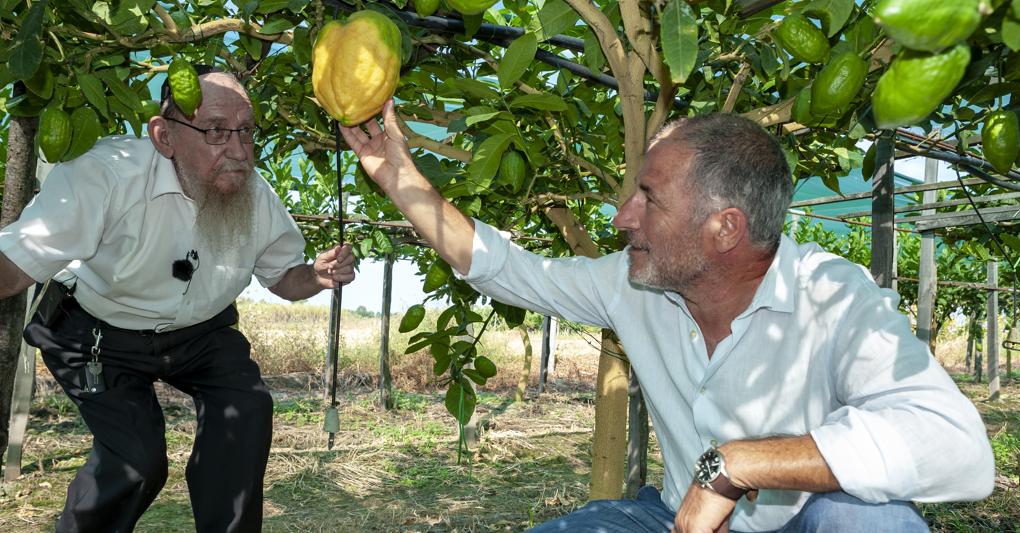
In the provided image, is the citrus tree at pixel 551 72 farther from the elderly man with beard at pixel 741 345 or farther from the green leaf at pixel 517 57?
the elderly man with beard at pixel 741 345

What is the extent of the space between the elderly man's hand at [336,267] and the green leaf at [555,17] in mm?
954

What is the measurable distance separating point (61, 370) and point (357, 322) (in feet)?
69.3

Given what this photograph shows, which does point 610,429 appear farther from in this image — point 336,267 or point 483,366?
point 336,267

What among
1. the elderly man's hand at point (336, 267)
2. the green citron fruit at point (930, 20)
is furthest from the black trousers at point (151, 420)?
the green citron fruit at point (930, 20)

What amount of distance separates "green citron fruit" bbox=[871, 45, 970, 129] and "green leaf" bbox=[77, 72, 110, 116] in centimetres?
132

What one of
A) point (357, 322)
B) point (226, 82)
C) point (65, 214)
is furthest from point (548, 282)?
point (357, 322)

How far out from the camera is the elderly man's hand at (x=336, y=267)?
7.11ft

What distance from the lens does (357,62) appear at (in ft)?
4.03

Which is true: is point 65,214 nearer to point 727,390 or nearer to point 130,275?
point 130,275

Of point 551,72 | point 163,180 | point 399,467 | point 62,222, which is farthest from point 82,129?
point 399,467

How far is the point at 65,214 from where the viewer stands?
1866 millimetres

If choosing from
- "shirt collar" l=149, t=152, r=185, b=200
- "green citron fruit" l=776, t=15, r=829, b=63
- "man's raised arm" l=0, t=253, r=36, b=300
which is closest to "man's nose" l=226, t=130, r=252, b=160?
"shirt collar" l=149, t=152, r=185, b=200

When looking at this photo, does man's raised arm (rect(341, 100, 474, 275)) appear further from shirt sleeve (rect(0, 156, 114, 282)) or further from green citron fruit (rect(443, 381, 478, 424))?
green citron fruit (rect(443, 381, 478, 424))

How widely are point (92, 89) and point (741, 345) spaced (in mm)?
→ 1255
